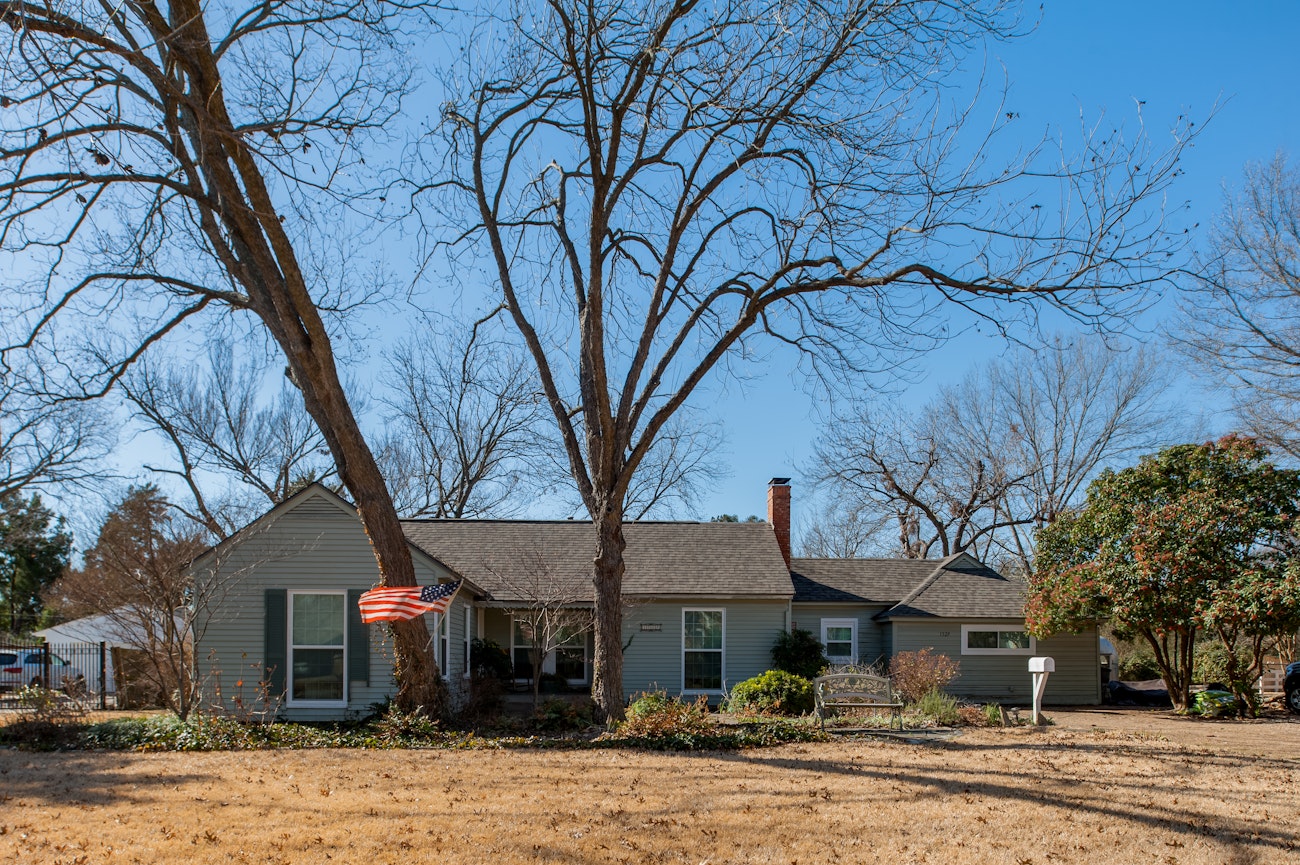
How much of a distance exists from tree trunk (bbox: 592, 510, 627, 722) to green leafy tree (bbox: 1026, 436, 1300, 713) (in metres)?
9.99

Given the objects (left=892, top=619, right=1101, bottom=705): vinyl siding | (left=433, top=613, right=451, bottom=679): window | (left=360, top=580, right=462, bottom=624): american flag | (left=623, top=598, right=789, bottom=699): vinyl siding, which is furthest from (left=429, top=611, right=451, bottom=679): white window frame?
(left=892, top=619, right=1101, bottom=705): vinyl siding

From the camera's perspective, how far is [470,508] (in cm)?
3356

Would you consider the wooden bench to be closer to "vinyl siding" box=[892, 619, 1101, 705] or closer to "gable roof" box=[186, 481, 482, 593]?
"vinyl siding" box=[892, 619, 1101, 705]

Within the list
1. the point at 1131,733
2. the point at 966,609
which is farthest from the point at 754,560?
the point at 1131,733

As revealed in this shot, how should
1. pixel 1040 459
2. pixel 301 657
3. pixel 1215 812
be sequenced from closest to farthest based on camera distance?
pixel 1215 812 → pixel 301 657 → pixel 1040 459

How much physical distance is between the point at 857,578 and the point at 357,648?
12828mm

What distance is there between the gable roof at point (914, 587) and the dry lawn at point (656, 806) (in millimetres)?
9383

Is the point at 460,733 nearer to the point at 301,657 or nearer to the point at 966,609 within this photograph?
the point at 301,657

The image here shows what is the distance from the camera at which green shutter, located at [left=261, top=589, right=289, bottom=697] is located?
1580cm

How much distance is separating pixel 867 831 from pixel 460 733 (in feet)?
22.3

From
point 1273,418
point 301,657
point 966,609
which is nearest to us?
point 301,657

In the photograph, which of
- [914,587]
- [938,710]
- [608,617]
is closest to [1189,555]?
[938,710]

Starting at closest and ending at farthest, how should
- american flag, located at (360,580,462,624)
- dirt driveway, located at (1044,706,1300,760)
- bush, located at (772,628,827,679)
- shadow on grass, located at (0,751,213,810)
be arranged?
1. shadow on grass, located at (0,751,213,810)
2. american flag, located at (360,580,462,624)
3. dirt driveway, located at (1044,706,1300,760)
4. bush, located at (772,628,827,679)

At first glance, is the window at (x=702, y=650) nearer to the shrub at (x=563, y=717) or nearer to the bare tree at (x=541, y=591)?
the bare tree at (x=541, y=591)
